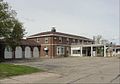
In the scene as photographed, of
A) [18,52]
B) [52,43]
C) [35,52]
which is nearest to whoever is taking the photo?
[18,52]

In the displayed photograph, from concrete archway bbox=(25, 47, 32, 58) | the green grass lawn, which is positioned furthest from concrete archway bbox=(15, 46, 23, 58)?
the green grass lawn

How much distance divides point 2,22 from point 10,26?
1.89 m

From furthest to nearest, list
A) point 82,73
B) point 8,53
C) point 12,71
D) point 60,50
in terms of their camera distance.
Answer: point 60,50, point 8,53, point 82,73, point 12,71

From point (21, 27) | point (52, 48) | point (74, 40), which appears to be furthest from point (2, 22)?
point (74, 40)

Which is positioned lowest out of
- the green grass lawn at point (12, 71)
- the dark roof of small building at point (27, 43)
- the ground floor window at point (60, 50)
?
the green grass lawn at point (12, 71)

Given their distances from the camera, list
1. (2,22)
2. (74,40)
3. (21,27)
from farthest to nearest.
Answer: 1. (74,40)
2. (21,27)
3. (2,22)

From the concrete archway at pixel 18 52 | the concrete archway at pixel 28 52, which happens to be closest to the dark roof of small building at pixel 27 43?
the concrete archway at pixel 28 52

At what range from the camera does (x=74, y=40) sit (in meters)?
74.0

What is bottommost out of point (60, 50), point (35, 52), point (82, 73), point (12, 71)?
point (82, 73)

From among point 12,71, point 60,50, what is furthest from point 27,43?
point 12,71

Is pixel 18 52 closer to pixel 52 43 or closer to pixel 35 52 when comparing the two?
pixel 35 52

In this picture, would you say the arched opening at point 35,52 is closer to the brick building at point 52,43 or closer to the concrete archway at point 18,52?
the brick building at point 52,43

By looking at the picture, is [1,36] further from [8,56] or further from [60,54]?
[60,54]

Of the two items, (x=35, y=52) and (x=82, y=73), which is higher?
(x=35, y=52)
